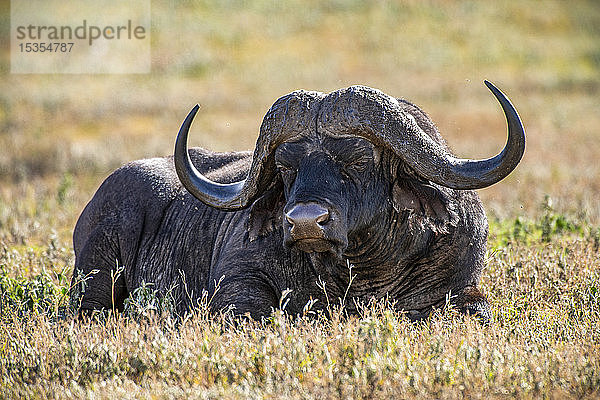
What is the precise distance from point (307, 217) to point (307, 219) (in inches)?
0.5

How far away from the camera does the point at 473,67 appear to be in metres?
36.1

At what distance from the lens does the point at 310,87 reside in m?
30.1

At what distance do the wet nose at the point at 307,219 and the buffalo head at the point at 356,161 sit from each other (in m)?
0.06

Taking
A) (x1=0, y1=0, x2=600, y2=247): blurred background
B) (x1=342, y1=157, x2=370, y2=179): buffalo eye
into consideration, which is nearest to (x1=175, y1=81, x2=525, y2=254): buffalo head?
(x1=342, y1=157, x2=370, y2=179): buffalo eye

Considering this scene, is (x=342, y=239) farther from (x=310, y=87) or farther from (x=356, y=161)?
(x=310, y=87)

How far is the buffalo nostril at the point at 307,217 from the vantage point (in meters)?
4.99

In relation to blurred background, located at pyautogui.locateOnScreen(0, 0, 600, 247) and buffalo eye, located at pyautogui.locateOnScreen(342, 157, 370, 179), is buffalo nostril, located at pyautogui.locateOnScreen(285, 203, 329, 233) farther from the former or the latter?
blurred background, located at pyautogui.locateOnScreen(0, 0, 600, 247)

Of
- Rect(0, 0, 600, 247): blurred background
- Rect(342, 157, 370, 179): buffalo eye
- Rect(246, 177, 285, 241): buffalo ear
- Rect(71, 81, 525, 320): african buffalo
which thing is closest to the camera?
Rect(71, 81, 525, 320): african buffalo

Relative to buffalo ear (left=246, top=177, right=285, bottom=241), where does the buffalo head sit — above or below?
above

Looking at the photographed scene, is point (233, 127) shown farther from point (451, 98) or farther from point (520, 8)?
point (520, 8)

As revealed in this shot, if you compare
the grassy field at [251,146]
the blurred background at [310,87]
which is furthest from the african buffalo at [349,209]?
the blurred background at [310,87]

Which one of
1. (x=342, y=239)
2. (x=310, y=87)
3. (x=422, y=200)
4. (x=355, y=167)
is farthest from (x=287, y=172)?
(x=310, y=87)

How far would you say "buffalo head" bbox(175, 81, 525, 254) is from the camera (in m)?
5.23

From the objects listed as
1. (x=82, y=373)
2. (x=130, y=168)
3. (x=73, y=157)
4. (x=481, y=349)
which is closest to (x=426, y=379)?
(x=481, y=349)
